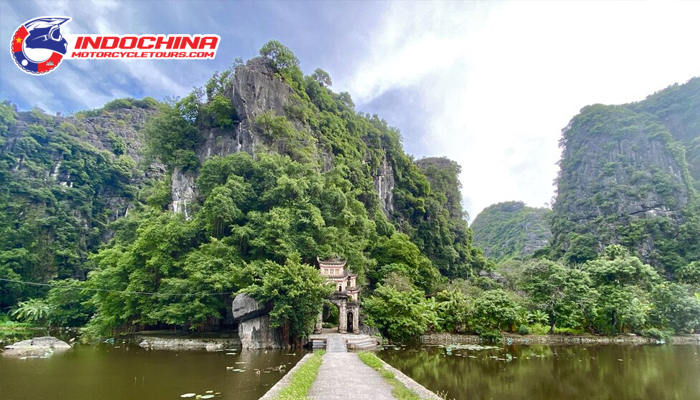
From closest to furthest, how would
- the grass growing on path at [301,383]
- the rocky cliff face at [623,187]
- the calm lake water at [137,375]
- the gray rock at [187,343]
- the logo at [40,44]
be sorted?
the grass growing on path at [301,383] < the calm lake water at [137,375] < the logo at [40,44] < the gray rock at [187,343] < the rocky cliff face at [623,187]

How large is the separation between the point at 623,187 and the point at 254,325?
56.7 m

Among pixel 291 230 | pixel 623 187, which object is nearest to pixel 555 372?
pixel 291 230

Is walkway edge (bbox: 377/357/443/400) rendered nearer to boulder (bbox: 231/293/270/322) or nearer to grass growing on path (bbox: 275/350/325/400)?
grass growing on path (bbox: 275/350/325/400)

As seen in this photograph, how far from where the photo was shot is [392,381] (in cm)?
888

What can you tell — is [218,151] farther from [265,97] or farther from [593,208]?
[593,208]

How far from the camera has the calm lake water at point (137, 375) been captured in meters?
9.05

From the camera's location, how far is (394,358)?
50.8ft

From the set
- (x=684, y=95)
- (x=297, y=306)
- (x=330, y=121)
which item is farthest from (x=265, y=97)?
(x=684, y=95)

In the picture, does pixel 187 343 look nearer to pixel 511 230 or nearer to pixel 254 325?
pixel 254 325

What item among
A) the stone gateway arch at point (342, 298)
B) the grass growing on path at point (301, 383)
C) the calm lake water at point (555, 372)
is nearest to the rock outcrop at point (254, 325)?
the stone gateway arch at point (342, 298)

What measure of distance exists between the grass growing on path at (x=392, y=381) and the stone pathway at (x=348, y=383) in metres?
0.12

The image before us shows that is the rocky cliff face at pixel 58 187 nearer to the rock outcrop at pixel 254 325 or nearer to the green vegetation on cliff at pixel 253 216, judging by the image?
the green vegetation on cliff at pixel 253 216

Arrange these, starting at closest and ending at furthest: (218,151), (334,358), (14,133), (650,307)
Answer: (334,358) → (650,307) → (218,151) → (14,133)

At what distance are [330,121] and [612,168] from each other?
46026mm
